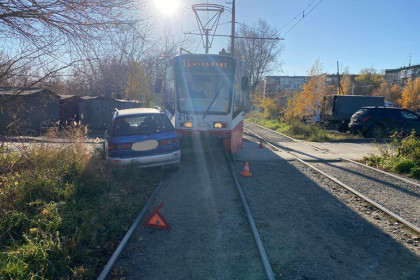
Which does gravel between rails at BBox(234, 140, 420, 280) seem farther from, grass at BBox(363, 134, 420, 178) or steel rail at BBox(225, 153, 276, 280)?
grass at BBox(363, 134, 420, 178)

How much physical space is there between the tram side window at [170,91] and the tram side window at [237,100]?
79.4 inches

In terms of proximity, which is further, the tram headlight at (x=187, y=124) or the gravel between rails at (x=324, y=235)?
the tram headlight at (x=187, y=124)

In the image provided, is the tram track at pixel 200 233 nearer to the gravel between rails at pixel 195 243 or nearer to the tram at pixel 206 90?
the gravel between rails at pixel 195 243

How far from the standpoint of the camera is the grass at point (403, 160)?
878 cm

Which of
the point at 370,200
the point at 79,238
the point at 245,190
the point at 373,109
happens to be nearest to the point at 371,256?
the point at 370,200

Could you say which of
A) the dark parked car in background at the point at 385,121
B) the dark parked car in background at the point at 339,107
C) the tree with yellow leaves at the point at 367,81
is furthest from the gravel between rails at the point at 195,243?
the tree with yellow leaves at the point at 367,81

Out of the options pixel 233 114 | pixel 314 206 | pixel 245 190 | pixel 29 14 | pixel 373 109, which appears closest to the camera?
pixel 29 14

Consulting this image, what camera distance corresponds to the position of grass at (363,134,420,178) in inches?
346

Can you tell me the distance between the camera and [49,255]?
3.72 meters

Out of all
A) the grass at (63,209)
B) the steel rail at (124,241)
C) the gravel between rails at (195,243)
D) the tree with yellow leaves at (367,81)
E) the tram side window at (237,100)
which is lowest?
the gravel between rails at (195,243)

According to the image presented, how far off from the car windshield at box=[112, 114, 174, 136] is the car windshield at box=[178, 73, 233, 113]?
1.68m

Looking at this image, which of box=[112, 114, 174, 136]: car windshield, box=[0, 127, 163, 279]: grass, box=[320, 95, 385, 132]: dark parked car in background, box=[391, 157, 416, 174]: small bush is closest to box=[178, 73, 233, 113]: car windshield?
box=[112, 114, 174, 136]: car windshield

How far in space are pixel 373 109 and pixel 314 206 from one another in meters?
13.0

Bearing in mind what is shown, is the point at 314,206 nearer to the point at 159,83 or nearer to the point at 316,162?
the point at 316,162
